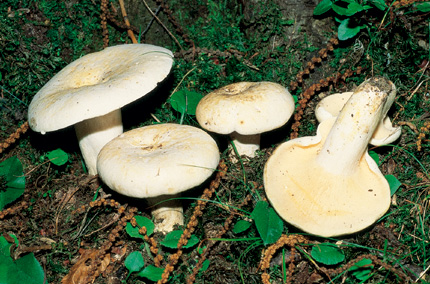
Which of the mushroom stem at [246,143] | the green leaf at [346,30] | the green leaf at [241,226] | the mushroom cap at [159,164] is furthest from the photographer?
the green leaf at [346,30]

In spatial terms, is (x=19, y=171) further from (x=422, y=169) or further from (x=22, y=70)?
(x=422, y=169)

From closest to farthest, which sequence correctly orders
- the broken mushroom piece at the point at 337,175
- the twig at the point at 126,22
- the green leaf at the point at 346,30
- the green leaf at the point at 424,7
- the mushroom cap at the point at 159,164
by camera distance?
the mushroom cap at the point at 159,164
the broken mushroom piece at the point at 337,175
the green leaf at the point at 424,7
the green leaf at the point at 346,30
the twig at the point at 126,22

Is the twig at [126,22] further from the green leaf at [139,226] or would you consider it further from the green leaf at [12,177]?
the green leaf at [139,226]

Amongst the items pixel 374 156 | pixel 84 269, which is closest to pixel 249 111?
pixel 374 156

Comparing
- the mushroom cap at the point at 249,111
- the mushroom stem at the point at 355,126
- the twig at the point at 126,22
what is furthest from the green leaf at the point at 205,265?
the twig at the point at 126,22

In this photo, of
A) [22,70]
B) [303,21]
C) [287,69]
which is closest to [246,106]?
[287,69]

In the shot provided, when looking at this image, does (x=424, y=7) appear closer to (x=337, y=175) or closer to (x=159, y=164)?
(x=337, y=175)

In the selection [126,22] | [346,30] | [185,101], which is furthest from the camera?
[126,22]
